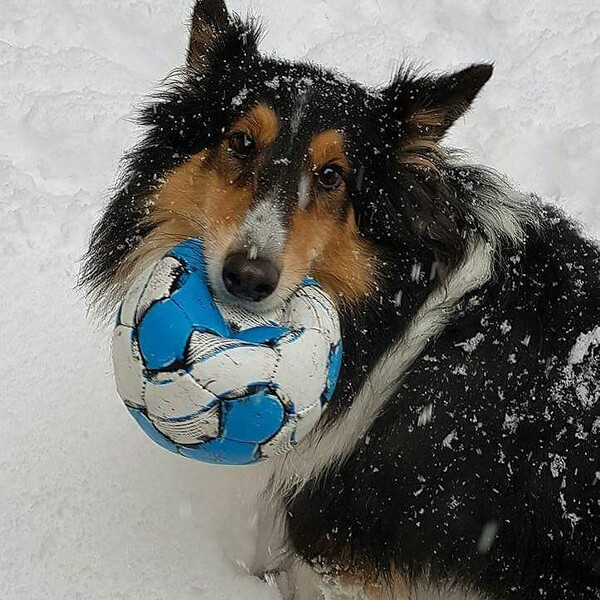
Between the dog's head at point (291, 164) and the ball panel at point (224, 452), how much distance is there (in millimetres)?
543

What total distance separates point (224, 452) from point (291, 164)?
0.96 m

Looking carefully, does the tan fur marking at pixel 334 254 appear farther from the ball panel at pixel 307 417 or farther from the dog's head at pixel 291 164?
the ball panel at pixel 307 417

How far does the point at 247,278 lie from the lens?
2531mm

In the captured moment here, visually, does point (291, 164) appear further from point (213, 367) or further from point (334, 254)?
point (213, 367)

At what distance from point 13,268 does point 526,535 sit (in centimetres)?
273

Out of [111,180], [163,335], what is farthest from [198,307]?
[111,180]

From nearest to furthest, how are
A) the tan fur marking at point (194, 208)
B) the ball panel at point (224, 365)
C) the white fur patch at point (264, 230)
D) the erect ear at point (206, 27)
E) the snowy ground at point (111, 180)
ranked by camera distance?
the ball panel at point (224, 365), the white fur patch at point (264, 230), the tan fur marking at point (194, 208), the erect ear at point (206, 27), the snowy ground at point (111, 180)

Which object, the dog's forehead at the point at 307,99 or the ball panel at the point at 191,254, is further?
the dog's forehead at the point at 307,99

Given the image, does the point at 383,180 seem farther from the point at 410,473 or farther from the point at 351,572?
the point at 351,572

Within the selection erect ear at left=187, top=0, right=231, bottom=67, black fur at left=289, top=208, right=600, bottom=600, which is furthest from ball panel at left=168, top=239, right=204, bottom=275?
erect ear at left=187, top=0, right=231, bottom=67

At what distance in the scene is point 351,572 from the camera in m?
3.21

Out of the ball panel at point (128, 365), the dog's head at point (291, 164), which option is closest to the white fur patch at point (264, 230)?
the dog's head at point (291, 164)

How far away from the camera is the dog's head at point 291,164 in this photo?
2.80m

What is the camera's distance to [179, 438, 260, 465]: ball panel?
2.50m
